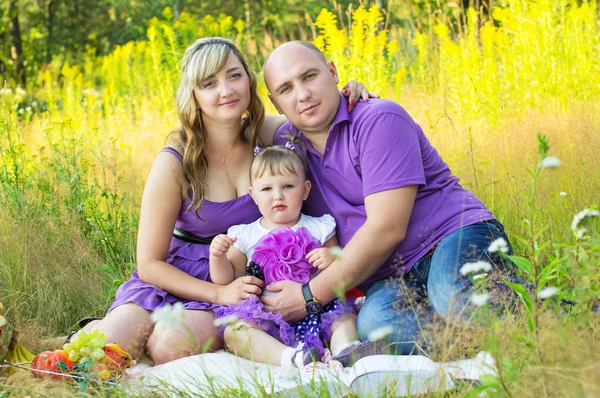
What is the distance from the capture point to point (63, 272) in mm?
3941

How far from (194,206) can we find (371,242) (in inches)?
36.0

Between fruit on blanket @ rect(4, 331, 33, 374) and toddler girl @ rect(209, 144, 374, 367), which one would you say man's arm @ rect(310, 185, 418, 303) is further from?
fruit on blanket @ rect(4, 331, 33, 374)

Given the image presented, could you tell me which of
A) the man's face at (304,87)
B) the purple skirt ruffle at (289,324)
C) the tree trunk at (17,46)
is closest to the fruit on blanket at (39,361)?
the purple skirt ruffle at (289,324)

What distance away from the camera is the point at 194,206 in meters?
3.32

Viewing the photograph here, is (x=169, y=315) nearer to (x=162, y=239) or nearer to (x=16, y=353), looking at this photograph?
(x=162, y=239)

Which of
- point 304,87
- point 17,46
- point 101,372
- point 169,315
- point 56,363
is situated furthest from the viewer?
point 17,46

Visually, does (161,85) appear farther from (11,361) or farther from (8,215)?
(11,361)

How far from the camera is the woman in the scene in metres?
3.12

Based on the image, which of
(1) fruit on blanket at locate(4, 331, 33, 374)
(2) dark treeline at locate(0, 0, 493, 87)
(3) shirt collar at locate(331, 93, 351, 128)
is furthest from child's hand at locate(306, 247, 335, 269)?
(2) dark treeline at locate(0, 0, 493, 87)

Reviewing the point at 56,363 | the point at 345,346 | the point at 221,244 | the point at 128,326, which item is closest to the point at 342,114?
the point at 221,244

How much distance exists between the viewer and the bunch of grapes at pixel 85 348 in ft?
8.77

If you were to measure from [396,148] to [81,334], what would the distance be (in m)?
1.46

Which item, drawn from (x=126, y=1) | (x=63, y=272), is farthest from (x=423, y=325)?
(x=126, y=1)

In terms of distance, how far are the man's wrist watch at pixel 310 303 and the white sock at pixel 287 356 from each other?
0.21m
